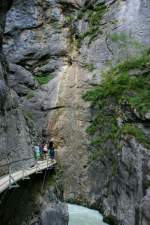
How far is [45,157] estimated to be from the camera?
28.0m

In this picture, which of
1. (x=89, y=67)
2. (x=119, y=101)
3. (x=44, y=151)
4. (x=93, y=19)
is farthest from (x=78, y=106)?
(x=93, y=19)

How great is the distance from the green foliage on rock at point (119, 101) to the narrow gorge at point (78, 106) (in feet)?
0.25

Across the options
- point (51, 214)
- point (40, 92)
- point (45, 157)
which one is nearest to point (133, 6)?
point (40, 92)

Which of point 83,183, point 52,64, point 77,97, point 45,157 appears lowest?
point 83,183

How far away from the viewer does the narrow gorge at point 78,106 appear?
22.1 m

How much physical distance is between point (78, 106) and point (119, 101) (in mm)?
4867

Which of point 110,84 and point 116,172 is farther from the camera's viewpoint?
point 110,84

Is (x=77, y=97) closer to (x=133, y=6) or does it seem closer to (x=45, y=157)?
(x=45, y=157)

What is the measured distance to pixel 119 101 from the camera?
2861cm

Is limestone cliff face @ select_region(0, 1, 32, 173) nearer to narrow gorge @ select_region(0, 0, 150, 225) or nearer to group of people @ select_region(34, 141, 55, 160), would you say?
narrow gorge @ select_region(0, 0, 150, 225)

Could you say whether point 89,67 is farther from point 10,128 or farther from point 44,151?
point 10,128

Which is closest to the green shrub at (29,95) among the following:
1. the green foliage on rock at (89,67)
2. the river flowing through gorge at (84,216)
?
the green foliage on rock at (89,67)

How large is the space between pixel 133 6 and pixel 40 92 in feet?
35.7

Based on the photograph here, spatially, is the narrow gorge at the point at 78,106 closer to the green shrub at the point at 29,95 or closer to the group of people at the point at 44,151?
the green shrub at the point at 29,95
